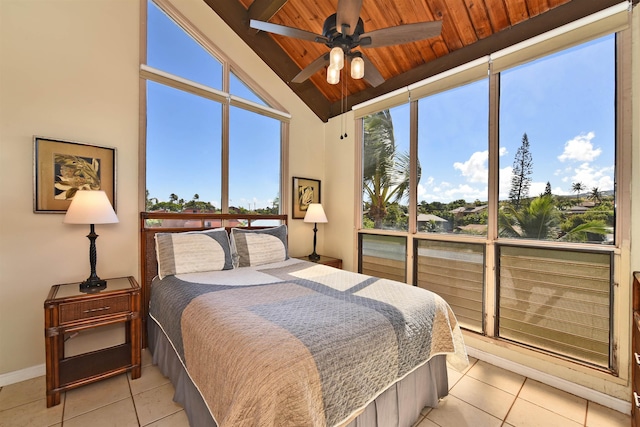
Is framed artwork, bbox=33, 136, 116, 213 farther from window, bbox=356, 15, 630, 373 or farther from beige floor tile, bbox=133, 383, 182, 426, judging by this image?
window, bbox=356, 15, 630, 373

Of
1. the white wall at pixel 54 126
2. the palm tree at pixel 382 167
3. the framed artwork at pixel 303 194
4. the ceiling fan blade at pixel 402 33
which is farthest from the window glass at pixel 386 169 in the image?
the white wall at pixel 54 126

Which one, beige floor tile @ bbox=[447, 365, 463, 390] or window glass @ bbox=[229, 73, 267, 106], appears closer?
beige floor tile @ bbox=[447, 365, 463, 390]

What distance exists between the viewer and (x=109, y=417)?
1.71 metres

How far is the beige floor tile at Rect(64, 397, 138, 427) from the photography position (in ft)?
5.44

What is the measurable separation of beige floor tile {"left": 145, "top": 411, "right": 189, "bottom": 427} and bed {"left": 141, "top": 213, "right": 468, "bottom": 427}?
0.10 m

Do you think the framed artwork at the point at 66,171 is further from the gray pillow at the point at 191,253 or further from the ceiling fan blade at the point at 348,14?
the ceiling fan blade at the point at 348,14

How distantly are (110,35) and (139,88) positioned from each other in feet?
1.53

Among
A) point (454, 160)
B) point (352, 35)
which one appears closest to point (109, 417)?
point (352, 35)

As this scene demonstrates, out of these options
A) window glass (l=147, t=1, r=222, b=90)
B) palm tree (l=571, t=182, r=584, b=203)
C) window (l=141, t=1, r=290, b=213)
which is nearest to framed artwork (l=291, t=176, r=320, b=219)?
window (l=141, t=1, r=290, b=213)

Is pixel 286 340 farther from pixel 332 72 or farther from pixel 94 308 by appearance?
pixel 332 72

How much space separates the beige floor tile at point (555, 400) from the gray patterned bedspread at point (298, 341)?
0.70 m

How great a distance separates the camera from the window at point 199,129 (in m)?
2.71

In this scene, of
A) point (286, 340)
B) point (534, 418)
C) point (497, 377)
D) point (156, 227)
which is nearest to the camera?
point (286, 340)

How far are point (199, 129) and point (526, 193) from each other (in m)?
3.34
